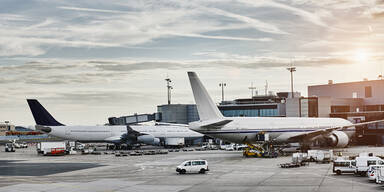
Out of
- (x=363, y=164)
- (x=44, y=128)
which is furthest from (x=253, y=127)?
(x=44, y=128)

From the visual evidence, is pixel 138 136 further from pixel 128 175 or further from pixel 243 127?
pixel 128 175

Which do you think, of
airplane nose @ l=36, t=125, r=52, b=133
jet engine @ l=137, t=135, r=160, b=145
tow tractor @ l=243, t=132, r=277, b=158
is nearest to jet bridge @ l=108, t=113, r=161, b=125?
jet engine @ l=137, t=135, r=160, b=145

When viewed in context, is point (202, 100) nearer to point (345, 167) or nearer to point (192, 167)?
point (192, 167)

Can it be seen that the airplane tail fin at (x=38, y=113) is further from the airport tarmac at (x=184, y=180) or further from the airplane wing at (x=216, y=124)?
the airplane wing at (x=216, y=124)

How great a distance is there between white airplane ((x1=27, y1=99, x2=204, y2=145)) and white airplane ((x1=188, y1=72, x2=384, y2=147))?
108ft

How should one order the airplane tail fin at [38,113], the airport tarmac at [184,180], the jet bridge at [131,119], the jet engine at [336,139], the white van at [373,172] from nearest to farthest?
1. the airport tarmac at [184,180]
2. the white van at [373,172]
3. the jet engine at [336,139]
4. the airplane tail fin at [38,113]
5. the jet bridge at [131,119]

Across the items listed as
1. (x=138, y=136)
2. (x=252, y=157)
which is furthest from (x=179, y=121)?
(x=252, y=157)

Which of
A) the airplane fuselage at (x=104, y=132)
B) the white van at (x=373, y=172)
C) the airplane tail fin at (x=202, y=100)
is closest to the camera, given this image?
the white van at (x=373, y=172)

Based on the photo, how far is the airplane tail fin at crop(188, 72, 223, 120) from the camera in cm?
6419

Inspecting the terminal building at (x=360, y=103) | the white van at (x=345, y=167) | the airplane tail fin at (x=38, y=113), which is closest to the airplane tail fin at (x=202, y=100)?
the white van at (x=345, y=167)

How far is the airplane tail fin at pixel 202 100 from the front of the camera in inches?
2527

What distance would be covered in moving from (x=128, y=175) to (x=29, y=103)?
172 feet

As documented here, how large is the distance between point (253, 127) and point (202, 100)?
35.0 ft

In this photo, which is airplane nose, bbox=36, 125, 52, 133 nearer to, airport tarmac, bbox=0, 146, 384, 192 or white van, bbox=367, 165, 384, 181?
airport tarmac, bbox=0, 146, 384, 192
